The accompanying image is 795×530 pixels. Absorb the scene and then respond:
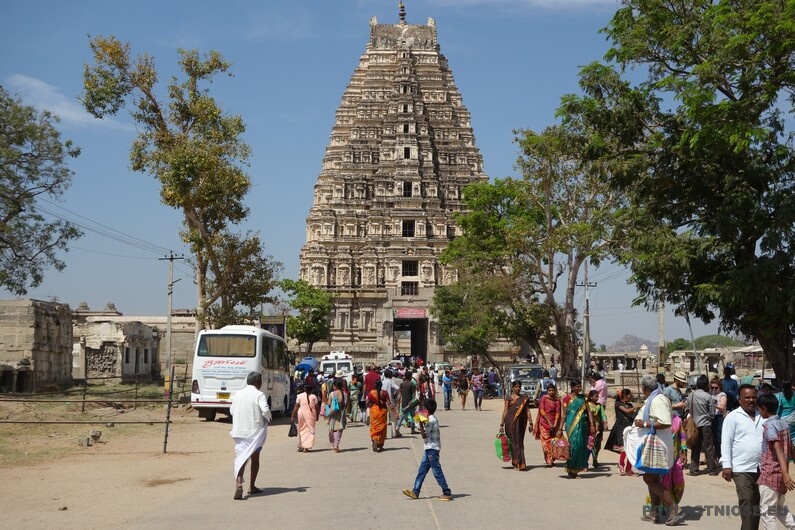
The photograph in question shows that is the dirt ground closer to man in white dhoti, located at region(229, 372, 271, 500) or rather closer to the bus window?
man in white dhoti, located at region(229, 372, 271, 500)

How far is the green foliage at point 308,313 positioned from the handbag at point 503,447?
162ft

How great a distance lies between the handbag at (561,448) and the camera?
1268cm

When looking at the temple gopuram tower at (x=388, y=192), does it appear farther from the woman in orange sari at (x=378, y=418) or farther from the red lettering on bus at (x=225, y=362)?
the woman in orange sari at (x=378, y=418)

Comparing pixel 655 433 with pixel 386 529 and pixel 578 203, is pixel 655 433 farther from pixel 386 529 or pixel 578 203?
pixel 578 203

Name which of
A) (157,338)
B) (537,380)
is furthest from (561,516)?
(157,338)

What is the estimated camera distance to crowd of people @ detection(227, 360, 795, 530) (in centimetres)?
796

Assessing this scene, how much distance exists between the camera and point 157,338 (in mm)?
47344

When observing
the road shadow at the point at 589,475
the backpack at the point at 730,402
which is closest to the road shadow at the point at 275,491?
the road shadow at the point at 589,475

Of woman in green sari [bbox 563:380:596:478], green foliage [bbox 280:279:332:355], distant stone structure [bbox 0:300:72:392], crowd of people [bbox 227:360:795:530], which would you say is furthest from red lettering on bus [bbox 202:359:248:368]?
green foliage [bbox 280:279:332:355]

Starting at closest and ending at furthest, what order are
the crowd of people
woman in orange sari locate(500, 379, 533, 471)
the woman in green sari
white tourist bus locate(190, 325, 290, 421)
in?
1. the crowd of people
2. the woman in green sari
3. woman in orange sari locate(500, 379, 533, 471)
4. white tourist bus locate(190, 325, 290, 421)

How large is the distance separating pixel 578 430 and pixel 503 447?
4.57 ft

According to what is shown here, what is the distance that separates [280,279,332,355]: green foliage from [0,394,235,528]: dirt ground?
39.9 meters

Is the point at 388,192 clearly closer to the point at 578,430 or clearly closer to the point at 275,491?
the point at 578,430

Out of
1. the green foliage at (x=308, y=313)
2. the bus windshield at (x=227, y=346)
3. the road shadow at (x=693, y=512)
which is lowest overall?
→ the road shadow at (x=693, y=512)
